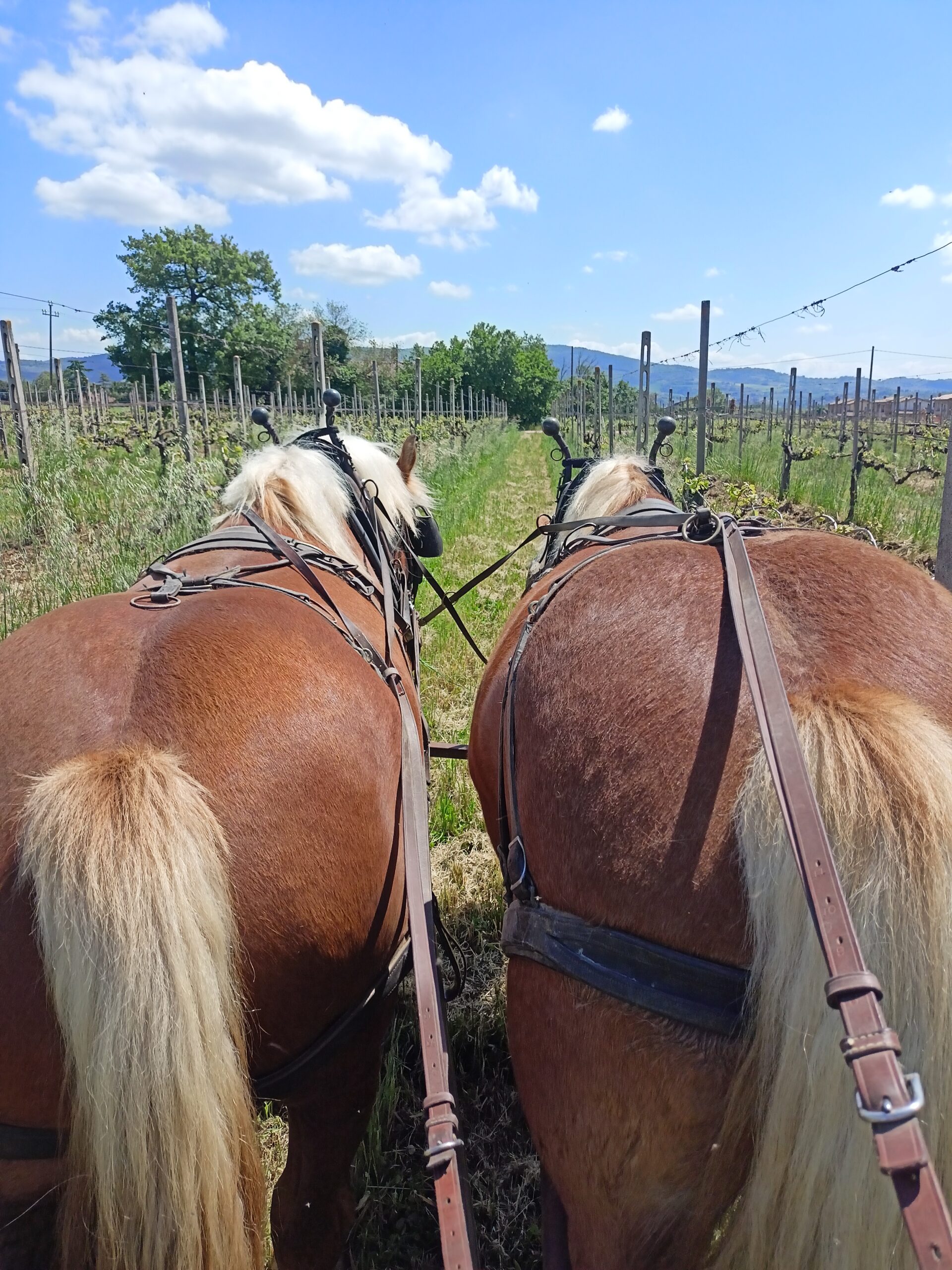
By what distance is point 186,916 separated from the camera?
1.14m

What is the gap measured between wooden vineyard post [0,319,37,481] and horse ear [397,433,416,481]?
6130mm

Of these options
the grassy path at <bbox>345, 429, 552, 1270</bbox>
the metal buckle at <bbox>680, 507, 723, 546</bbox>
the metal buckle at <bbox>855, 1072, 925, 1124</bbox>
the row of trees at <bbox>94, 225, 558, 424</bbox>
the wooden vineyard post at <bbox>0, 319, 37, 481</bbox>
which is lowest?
the grassy path at <bbox>345, 429, 552, 1270</bbox>

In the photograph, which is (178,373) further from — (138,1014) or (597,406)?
(597,406)

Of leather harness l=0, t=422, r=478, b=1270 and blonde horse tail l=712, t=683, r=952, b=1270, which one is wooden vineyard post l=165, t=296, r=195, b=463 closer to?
leather harness l=0, t=422, r=478, b=1270

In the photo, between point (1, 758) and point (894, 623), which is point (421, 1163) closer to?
point (1, 758)

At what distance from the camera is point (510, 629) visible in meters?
2.06

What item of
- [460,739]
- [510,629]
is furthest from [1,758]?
[460,739]

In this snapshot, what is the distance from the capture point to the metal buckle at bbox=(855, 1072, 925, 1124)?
0.72 meters

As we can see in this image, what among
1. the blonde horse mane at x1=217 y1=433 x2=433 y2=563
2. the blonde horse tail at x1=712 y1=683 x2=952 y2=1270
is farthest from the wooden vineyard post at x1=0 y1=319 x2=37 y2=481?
the blonde horse tail at x1=712 y1=683 x2=952 y2=1270

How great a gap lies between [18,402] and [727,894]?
9.52 meters

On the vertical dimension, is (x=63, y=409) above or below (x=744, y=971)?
above

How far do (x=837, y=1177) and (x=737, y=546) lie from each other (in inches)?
37.8

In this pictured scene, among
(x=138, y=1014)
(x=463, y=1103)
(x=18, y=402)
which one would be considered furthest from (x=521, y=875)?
(x=18, y=402)

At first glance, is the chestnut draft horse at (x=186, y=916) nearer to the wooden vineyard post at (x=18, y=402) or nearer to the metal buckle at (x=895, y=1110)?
the metal buckle at (x=895, y=1110)
